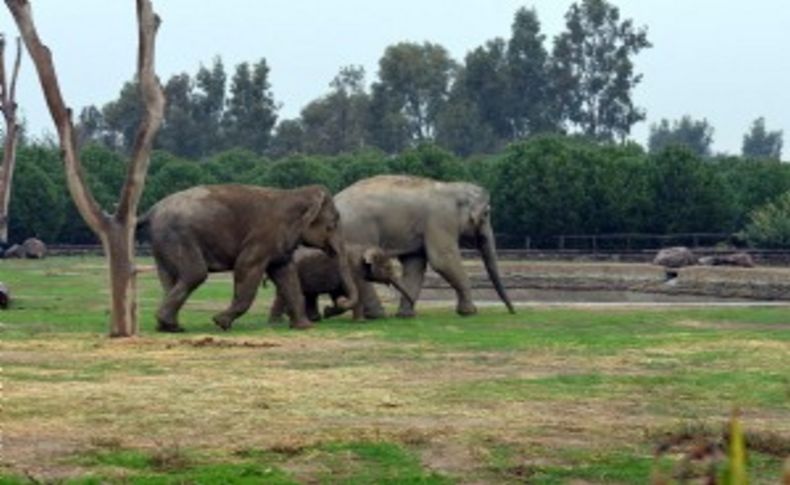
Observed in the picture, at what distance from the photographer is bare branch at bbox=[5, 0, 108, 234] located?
77.9ft

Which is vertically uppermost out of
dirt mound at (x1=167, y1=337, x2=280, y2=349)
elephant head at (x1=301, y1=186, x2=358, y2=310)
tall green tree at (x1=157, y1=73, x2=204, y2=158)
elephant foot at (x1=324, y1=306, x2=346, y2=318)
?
tall green tree at (x1=157, y1=73, x2=204, y2=158)

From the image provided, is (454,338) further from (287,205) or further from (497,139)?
(497,139)

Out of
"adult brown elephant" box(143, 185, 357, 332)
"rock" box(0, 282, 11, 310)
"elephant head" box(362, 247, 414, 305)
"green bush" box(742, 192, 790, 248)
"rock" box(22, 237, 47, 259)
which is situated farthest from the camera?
"rock" box(22, 237, 47, 259)

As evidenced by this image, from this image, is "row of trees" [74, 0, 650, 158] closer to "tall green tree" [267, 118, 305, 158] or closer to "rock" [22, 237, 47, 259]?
"tall green tree" [267, 118, 305, 158]

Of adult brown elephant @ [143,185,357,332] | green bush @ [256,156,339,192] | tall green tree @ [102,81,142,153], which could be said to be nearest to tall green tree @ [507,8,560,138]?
tall green tree @ [102,81,142,153]

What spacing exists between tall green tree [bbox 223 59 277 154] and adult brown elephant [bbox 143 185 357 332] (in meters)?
86.8

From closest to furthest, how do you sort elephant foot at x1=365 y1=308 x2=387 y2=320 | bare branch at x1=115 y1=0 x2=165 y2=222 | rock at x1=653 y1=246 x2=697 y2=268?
bare branch at x1=115 y1=0 x2=165 y2=222 → elephant foot at x1=365 y1=308 x2=387 y2=320 → rock at x1=653 y1=246 x2=697 y2=268

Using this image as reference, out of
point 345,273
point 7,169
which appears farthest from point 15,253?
point 345,273

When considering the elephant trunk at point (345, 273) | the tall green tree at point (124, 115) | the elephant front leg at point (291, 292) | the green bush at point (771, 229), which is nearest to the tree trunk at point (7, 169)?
the elephant trunk at point (345, 273)

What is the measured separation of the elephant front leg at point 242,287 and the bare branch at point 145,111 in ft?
6.72

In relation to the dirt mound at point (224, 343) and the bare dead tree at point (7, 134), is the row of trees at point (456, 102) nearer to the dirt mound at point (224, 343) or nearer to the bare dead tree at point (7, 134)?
the bare dead tree at point (7, 134)

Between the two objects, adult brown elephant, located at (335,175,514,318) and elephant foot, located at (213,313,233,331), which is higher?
adult brown elephant, located at (335,175,514,318)

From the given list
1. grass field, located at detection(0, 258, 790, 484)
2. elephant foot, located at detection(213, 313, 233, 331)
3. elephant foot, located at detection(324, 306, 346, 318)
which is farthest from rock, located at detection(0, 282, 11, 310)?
elephant foot, located at detection(213, 313, 233, 331)

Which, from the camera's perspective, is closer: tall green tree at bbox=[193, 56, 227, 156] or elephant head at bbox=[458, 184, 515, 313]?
elephant head at bbox=[458, 184, 515, 313]
